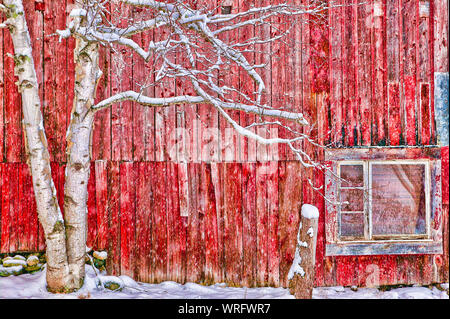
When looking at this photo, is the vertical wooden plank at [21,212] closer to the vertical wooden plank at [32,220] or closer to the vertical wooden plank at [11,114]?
the vertical wooden plank at [32,220]

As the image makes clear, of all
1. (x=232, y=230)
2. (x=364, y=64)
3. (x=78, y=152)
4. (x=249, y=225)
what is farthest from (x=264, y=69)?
(x=78, y=152)

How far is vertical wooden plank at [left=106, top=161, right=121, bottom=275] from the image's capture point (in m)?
4.66

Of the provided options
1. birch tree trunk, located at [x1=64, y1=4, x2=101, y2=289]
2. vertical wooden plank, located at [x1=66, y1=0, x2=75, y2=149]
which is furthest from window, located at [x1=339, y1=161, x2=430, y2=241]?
vertical wooden plank, located at [x1=66, y1=0, x2=75, y2=149]

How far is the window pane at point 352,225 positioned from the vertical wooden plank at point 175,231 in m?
2.42

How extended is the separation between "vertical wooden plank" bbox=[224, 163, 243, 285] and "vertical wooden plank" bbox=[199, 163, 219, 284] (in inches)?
6.4

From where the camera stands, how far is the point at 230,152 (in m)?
4.76

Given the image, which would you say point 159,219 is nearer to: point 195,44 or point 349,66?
point 195,44

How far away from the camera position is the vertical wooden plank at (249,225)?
477cm

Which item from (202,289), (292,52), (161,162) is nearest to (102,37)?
(161,162)

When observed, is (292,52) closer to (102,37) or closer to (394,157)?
(394,157)

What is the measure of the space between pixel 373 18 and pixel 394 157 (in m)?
2.15

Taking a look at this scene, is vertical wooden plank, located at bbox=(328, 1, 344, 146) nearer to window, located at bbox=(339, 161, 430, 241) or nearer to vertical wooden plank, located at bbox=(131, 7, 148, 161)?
window, located at bbox=(339, 161, 430, 241)

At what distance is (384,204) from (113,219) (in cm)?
407

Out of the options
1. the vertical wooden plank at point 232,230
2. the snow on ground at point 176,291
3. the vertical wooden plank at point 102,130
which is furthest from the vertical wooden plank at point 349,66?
the vertical wooden plank at point 102,130
